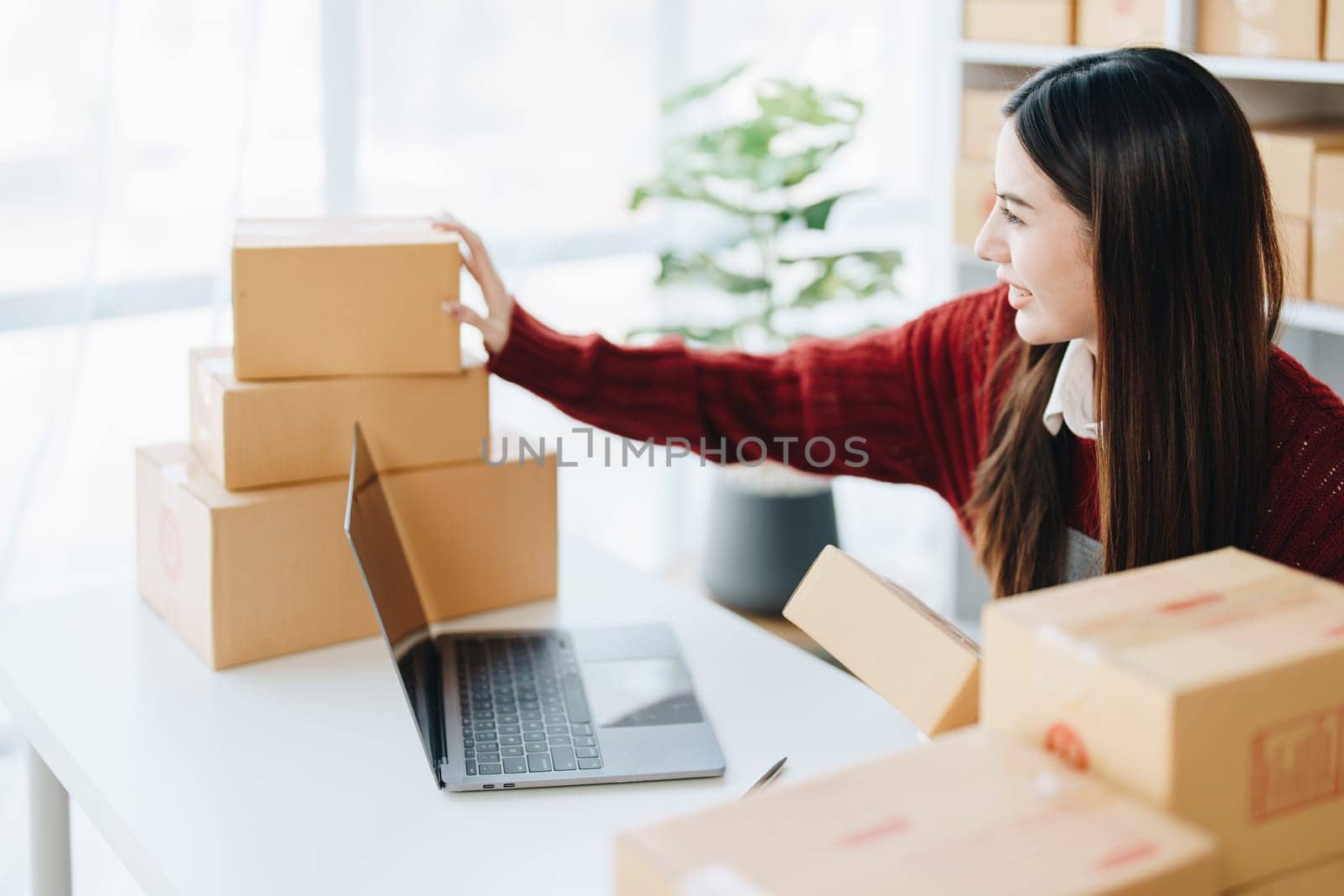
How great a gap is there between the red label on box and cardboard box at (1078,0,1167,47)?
5.62 feet

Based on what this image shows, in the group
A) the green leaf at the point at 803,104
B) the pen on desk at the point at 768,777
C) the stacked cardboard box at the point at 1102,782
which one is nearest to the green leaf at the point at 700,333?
the green leaf at the point at 803,104

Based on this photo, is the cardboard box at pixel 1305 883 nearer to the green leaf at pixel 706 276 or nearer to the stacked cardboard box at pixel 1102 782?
the stacked cardboard box at pixel 1102 782

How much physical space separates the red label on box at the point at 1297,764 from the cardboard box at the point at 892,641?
261 mm

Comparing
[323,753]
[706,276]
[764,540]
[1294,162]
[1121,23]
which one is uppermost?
[1121,23]

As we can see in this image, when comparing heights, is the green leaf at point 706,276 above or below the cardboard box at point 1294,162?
below

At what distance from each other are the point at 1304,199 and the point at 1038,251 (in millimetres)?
980

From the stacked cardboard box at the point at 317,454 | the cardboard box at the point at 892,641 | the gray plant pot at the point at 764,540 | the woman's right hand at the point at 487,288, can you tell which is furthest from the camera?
the gray plant pot at the point at 764,540

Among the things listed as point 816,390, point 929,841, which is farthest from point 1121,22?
point 929,841

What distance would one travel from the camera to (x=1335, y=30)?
2014 millimetres

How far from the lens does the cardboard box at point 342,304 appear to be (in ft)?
4.62

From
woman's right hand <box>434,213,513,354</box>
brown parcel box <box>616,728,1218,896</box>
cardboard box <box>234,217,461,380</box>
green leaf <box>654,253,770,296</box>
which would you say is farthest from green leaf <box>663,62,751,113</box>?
brown parcel box <box>616,728,1218,896</box>

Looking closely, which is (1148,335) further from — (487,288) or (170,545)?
(170,545)

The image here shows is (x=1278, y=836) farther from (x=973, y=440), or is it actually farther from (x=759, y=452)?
(x=759, y=452)

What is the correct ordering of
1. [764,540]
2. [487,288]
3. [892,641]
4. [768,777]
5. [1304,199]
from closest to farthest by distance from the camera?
[892,641] → [768,777] → [487,288] → [1304,199] → [764,540]
